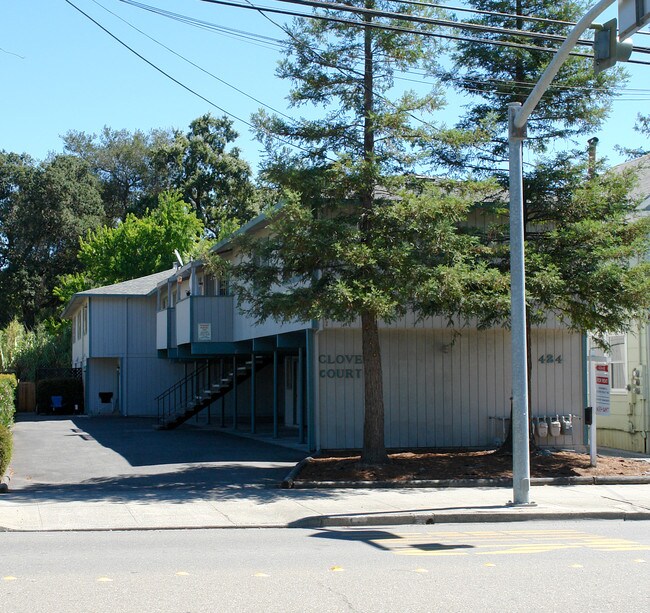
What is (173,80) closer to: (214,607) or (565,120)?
(565,120)

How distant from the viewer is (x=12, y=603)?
718 cm

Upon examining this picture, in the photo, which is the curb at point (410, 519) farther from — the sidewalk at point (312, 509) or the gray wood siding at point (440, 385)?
the gray wood siding at point (440, 385)

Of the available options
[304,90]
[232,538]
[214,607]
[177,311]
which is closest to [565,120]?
[304,90]

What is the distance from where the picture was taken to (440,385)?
20875 millimetres

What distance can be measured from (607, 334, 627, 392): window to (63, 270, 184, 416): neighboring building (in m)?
20.8

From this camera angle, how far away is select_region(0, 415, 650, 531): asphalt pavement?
40.5 ft

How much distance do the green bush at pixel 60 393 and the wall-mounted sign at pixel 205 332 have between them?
15.9 meters

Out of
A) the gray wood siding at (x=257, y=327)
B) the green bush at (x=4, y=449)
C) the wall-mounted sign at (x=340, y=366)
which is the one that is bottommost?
the green bush at (x=4, y=449)

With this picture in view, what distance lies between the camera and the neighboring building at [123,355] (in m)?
38.3

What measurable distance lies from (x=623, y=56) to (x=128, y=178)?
63.9m

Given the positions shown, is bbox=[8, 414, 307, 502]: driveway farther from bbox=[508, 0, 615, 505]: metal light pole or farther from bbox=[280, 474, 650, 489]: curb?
bbox=[508, 0, 615, 505]: metal light pole

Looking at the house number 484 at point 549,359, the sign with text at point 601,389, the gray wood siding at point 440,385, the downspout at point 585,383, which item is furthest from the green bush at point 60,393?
the sign with text at point 601,389

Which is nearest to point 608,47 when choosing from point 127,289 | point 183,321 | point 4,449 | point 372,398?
point 372,398

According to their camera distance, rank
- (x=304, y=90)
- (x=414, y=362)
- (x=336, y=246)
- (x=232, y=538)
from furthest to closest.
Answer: (x=414, y=362)
(x=304, y=90)
(x=336, y=246)
(x=232, y=538)
